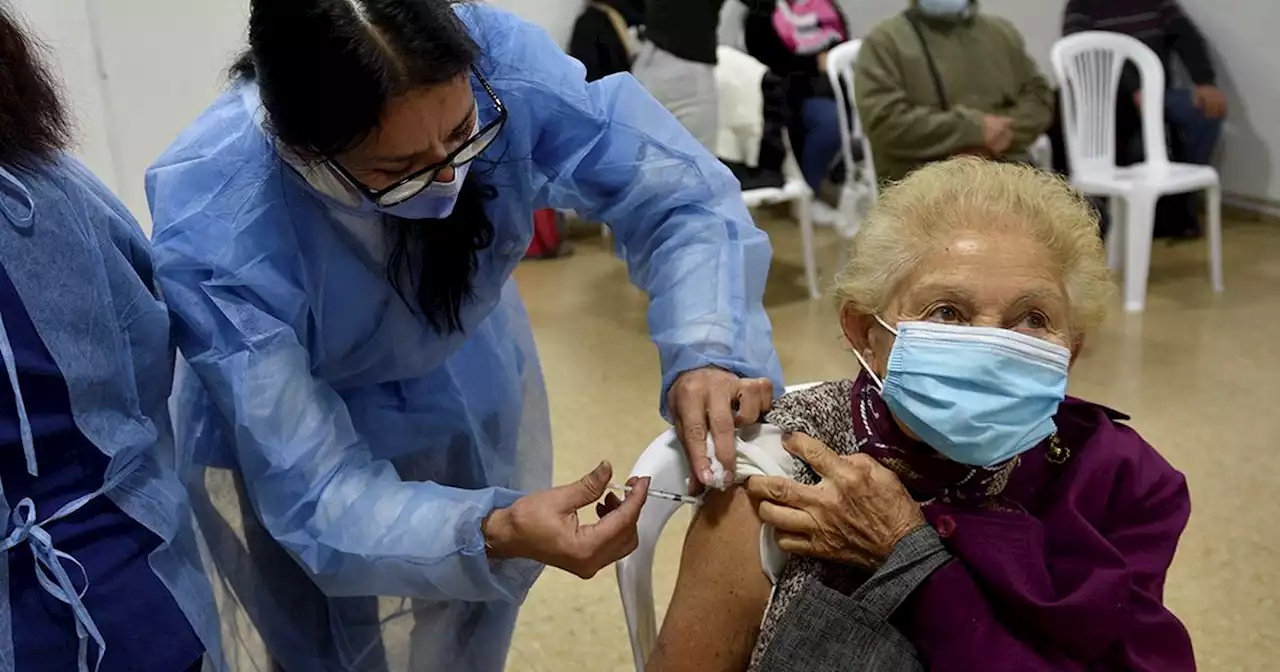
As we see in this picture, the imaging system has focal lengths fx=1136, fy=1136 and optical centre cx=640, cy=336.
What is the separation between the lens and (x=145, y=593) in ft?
3.70

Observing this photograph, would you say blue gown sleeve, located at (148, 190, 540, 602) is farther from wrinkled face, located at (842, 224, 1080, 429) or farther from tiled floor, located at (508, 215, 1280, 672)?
tiled floor, located at (508, 215, 1280, 672)

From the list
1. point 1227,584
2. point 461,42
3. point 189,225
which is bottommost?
point 1227,584

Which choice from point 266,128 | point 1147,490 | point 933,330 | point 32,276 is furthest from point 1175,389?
point 32,276

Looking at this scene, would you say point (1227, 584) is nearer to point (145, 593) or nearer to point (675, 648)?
point (675, 648)

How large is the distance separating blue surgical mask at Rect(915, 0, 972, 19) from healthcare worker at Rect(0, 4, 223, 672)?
3226 mm

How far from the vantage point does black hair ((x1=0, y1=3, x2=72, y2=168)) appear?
1.07m

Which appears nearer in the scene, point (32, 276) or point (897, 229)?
point (32, 276)

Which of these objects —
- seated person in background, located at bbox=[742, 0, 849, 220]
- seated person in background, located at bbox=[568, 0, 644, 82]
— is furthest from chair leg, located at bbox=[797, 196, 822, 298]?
seated person in background, located at bbox=[568, 0, 644, 82]

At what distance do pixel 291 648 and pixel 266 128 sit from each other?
0.76m

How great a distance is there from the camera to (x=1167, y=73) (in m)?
4.93

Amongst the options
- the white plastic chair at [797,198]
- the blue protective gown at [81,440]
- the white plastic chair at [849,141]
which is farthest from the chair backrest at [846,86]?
the blue protective gown at [81,440]

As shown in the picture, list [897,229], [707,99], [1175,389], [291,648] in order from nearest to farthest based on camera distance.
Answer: [897,229] < [291,648] < [1175,389] < [707,99]

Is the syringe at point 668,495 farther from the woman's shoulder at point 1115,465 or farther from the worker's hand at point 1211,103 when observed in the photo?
the worker's hand at point 1211,103

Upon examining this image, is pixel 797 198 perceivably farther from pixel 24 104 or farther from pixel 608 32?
pixel 24 104
